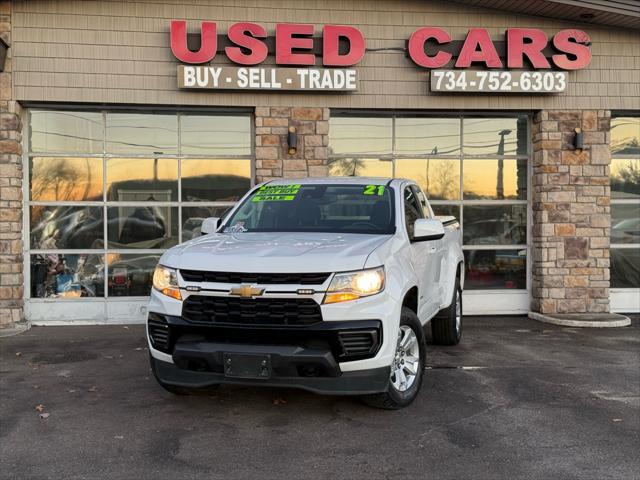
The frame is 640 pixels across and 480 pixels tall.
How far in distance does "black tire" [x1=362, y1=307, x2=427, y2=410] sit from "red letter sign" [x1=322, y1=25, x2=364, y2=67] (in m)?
5.04

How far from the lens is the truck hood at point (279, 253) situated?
427cm

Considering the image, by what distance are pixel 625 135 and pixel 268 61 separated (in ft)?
18.7

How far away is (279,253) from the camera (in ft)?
14.5

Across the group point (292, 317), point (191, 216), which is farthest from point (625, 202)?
point (292, 317)

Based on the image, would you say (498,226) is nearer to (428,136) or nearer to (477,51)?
(428,136)

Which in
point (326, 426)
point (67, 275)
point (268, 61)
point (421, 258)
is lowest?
point (326, 426)

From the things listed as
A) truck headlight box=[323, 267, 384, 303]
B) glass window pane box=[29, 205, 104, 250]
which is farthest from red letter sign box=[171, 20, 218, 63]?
truck headlight box=[323, 267, 384, 303]

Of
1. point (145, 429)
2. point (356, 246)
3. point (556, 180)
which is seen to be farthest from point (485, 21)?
point (145, 429)

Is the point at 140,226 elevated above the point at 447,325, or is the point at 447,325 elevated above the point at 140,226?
the point at 140,226

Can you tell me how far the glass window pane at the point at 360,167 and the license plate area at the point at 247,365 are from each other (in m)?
5.78

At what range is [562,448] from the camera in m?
4.12

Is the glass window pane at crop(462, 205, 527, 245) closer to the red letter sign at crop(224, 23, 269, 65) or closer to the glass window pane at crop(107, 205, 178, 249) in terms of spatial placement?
the red letter sign at crop(224, 23, 269, 65)

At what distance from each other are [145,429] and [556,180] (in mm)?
7196

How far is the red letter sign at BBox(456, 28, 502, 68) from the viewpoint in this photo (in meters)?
9.06
